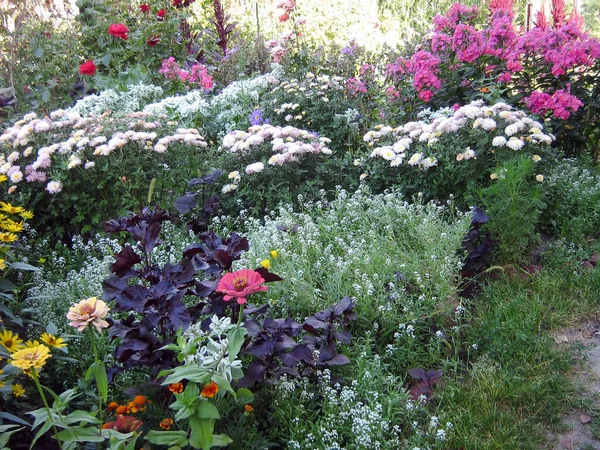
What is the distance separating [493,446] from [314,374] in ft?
2.57

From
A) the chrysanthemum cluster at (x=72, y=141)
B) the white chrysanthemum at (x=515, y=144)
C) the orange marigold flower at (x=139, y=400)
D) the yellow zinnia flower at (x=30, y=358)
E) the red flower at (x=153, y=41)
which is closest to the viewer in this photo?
the yellow zinnia flower at (x=30, y=358)

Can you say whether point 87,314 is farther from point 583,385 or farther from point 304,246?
point 583,385

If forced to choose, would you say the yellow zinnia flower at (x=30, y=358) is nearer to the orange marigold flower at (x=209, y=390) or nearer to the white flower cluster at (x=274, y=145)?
the orange marigold flower at (x=209, y=390)

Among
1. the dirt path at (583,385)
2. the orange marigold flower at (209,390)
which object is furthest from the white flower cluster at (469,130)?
the orange marigold flower at (209,390)

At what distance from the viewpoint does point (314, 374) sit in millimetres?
2572

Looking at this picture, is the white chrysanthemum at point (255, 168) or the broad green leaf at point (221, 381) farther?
the white chrysanthemum at point (255, 168)

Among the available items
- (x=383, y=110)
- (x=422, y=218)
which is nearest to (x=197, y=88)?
(x=383, y=110)

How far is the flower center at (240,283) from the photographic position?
6.05 feet

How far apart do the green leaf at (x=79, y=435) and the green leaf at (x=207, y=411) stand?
32 centimetres

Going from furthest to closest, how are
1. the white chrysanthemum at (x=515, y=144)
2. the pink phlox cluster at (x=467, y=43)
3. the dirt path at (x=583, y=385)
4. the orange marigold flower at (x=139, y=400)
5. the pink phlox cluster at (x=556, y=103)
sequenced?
the pink phlox cluster at (x=467, y=43) → the pink phlox cluster at (x=556, y=103) → the white chrysanthemum at (x=515, y=144) → the dirt path at (x=583, y=385) → the orange marigold flower at (x=139, y=400)

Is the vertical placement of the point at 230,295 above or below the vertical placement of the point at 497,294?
above

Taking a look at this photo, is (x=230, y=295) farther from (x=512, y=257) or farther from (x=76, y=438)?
(x=512, y=257)

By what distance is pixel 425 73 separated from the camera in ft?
15.3

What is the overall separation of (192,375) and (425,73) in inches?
141
